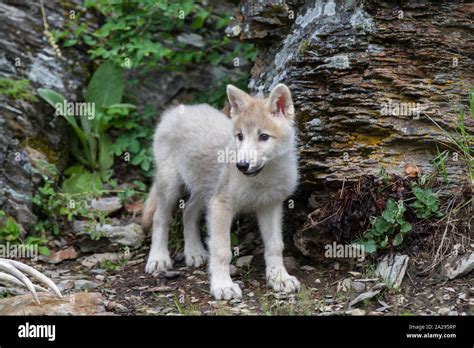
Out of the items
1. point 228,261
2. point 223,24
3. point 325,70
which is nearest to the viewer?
point 228,261

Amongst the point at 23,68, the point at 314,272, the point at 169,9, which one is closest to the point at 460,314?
the point at 314,272

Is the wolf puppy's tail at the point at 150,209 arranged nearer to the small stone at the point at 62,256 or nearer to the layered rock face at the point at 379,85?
the small stone at the point at 62,256

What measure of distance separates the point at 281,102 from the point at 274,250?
4.83 ft

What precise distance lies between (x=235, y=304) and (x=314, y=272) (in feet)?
3.37

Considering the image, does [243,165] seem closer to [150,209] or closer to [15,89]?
[150,209]

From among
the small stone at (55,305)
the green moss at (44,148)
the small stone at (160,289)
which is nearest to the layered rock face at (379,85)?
the small stone at (160,289)

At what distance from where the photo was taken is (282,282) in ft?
24.4

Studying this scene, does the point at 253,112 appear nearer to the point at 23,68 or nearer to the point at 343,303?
the point at 343,303

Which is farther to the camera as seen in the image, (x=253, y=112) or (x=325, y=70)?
(x=325, y=70)

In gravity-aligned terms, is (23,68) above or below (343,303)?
above

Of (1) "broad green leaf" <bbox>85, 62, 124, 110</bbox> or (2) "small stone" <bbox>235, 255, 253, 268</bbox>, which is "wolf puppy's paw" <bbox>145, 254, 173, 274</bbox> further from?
(1) "broad green leaf" <bbox>85, 62, 124, 110</bbox>

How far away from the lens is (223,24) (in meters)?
10.5

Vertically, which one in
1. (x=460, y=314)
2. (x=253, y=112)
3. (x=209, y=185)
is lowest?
(x=460, y=314)

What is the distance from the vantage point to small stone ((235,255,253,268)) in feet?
26.8
